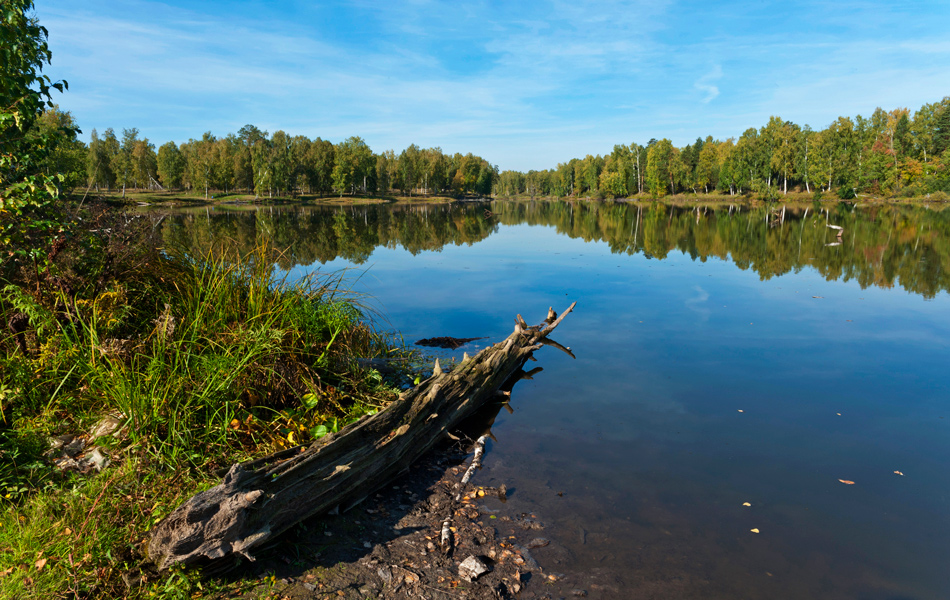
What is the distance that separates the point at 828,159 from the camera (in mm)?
78500

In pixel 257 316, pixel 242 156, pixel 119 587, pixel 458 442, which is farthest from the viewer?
pixel 242 156

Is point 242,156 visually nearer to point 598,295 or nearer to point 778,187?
point 598,295

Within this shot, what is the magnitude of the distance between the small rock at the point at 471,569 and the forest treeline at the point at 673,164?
6855 centimetres

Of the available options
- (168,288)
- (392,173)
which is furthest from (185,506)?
(392,173)

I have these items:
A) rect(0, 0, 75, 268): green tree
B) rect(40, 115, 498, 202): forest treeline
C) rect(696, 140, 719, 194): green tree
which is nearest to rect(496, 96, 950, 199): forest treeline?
rect(696, 140, 719, 194): green tree

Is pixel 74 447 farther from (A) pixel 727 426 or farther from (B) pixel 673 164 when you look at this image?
(B) pixel 673 164

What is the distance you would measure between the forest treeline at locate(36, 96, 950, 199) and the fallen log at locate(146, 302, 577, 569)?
66593mm

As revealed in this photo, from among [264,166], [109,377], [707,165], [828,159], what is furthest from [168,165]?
[828,159]

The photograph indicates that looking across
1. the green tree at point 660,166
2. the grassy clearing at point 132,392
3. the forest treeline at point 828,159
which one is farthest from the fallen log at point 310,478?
the green tree at point 660,166

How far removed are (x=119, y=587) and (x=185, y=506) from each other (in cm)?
67

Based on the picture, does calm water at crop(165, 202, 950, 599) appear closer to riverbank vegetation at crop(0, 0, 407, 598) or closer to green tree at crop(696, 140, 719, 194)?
riverbank vegetation at crop(0, 0, 407, 598)

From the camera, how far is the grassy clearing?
3.70m

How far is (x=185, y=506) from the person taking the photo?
12.0 feet

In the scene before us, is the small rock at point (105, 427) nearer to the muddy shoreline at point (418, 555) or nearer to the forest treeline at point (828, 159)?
the muddy shoreline at point (418, 555)
